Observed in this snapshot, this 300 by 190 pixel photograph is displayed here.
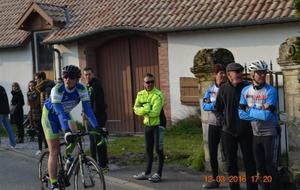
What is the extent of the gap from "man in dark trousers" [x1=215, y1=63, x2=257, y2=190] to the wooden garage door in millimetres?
9502

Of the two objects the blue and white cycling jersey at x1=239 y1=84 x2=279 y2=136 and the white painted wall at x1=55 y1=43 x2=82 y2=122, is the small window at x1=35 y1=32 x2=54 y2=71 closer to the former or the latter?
the white painted wall at x1=55 y1=43 x2=82 y2=122

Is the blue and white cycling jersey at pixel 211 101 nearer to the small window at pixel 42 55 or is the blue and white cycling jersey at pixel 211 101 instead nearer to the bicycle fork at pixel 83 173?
the bicycle fork at pixel 83 173

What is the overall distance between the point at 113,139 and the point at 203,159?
19.0 feet

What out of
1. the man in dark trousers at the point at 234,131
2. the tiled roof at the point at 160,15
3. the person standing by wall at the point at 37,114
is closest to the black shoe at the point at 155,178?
the man in dark trousers at the point at 234,131

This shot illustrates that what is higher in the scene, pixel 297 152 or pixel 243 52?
pixel 243 52

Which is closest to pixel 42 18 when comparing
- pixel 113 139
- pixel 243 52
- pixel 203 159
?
pixel 113 139

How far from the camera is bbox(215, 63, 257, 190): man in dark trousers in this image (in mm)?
7500

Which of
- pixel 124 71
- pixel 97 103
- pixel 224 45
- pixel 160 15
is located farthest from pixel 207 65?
pixel 124 71

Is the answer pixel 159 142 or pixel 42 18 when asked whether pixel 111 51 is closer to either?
pixel 42 18

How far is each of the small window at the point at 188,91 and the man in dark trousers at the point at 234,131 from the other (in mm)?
8123

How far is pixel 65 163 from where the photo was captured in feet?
26.1

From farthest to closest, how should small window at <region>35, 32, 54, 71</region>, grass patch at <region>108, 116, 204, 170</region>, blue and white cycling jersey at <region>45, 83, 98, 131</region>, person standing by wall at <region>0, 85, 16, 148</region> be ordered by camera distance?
1. small window at <region>35, 32, 54, 71</region>
2. person standing by wall at <region>0, 85, 16, 148</region>
3. grass patch at <region>108, 116, 204, 170</region>
4. blue and white cycling jersey at <region>45, 83, 98, 131</region>

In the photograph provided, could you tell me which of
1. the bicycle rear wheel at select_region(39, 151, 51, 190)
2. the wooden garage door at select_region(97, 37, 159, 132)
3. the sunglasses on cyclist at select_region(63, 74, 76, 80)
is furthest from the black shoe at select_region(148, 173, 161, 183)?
the wooden garage door at select_region(97, 37, 159, 132)

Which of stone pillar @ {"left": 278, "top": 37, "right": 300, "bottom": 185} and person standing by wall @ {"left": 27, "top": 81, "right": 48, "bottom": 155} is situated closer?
stone pillar @ {"left": 278, "top": 37, "right": 300, "bottom": 185}
